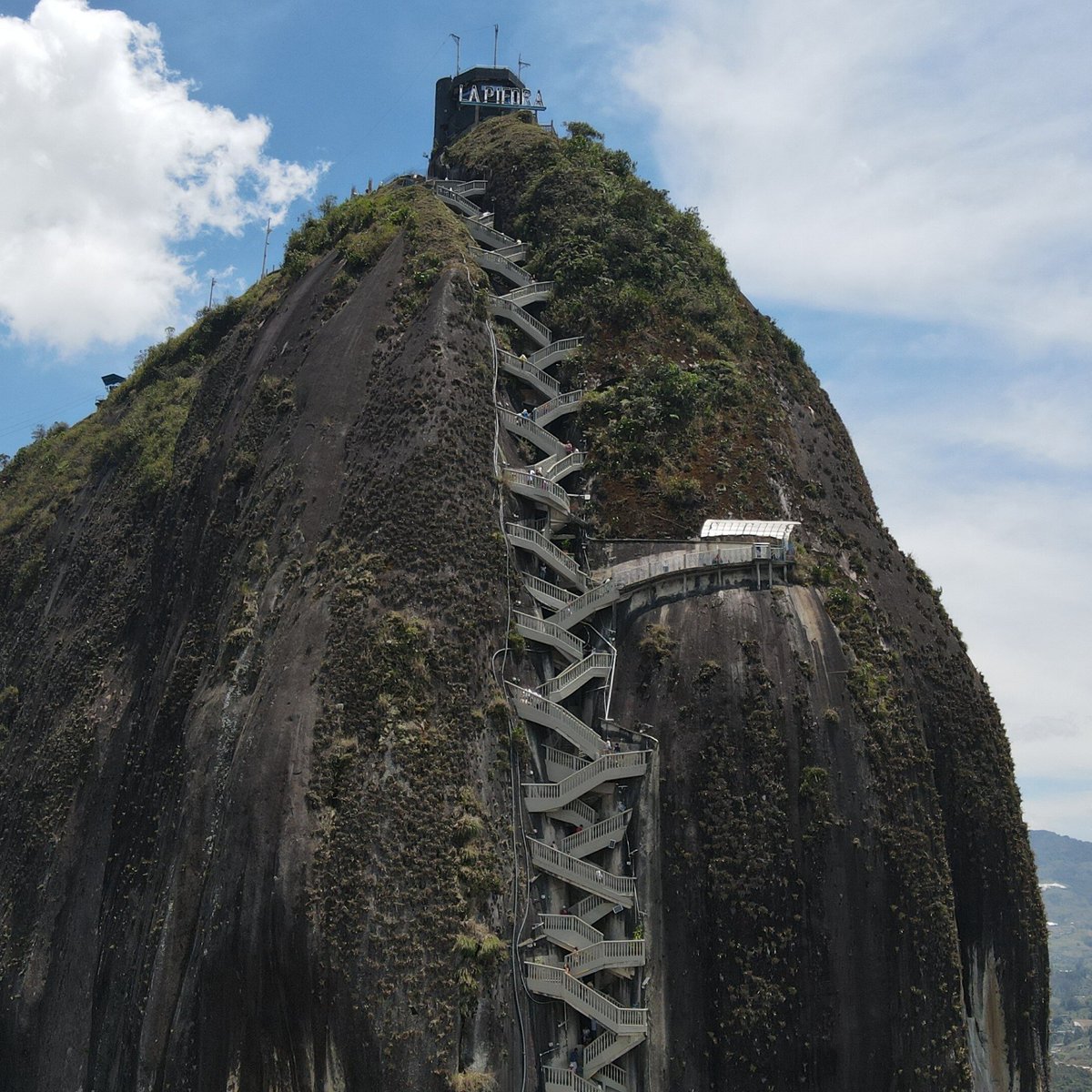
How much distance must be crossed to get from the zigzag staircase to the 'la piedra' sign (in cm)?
4133

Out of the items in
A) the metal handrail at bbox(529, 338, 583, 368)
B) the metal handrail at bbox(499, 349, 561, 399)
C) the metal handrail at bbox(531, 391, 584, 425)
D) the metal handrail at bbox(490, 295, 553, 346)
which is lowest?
the metal handrail at bbox(531, 391, 584, 425)

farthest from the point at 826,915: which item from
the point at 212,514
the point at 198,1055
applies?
the point at 212,514

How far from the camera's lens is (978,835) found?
42750 mm

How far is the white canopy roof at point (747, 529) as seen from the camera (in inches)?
1762

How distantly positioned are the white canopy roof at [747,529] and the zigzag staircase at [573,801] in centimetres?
463

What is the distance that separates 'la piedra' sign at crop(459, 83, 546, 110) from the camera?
83875 mm

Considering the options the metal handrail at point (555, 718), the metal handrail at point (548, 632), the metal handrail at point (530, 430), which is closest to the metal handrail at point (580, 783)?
the metal handrail at point (555, 718)

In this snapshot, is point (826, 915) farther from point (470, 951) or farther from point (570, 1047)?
point (470, 951)

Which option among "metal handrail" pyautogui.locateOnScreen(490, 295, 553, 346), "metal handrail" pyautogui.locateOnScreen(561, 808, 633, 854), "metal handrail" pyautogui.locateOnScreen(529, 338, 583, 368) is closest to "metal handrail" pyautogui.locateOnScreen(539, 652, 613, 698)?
"metal handrail" pyautogui.locateOnScreen(561, 808, 633, 854)

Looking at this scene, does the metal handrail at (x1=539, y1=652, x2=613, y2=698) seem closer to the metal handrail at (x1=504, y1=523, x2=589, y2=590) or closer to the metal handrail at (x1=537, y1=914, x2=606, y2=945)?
the metal handrail at (x1=504, y1=523, x2=589, y2=590)

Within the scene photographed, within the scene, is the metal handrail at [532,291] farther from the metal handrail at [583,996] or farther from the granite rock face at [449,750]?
the metal handrail at [583,996]

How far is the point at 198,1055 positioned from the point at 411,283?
30958 mm

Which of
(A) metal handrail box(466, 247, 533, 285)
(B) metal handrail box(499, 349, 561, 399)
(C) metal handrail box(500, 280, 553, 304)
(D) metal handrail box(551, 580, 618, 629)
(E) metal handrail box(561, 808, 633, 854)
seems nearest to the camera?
(E) metal handrail box(561, 808, 633, 854)

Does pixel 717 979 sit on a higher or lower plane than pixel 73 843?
lower
